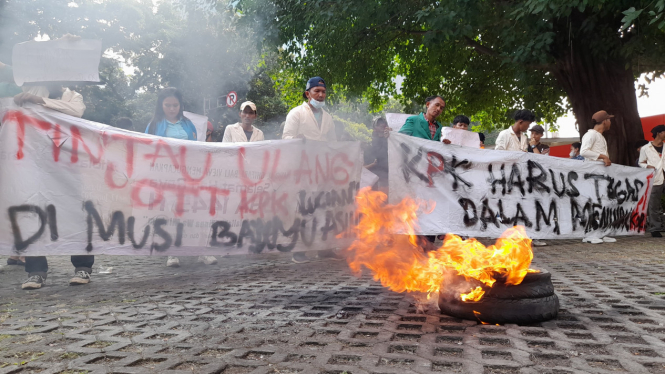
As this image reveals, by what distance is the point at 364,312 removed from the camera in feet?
12.0

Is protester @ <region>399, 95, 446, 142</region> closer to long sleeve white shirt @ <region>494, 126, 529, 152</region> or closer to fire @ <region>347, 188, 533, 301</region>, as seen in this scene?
fire @ <region>347, 188, 533, 301</region>

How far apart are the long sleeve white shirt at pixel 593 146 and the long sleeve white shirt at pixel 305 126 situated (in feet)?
14.6

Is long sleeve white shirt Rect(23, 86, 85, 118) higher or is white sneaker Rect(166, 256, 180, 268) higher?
long sleeve white shirt Rect(23, 86, 85, 118)

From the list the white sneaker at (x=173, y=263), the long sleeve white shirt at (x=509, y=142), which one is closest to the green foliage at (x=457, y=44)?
the long sleeve white shirt at (x=509, y=142)

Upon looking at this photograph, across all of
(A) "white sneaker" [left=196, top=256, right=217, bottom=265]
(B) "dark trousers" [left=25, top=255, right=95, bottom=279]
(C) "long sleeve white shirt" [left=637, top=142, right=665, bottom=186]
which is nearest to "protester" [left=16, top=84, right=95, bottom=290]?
(B) "dark trousers" [left=25, top=255, right=95, bottom=279]

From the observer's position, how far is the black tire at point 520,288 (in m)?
3.27

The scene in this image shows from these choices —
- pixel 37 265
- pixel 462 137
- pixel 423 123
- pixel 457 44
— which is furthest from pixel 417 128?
pixel 457 44

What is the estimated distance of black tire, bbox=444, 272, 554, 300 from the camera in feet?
10.7

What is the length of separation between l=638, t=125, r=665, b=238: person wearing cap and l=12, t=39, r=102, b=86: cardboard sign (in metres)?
9.07

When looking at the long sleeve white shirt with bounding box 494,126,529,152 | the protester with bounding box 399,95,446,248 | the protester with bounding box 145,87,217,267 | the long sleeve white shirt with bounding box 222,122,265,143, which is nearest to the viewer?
the protester with bounding box 145,87,217,267

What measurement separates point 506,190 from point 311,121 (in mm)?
2811

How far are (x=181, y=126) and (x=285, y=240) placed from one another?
1923 mm

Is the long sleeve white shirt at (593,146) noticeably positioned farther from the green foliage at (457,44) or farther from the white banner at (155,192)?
the white banner at (155,192)

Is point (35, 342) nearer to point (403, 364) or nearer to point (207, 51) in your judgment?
point (403, 364)
